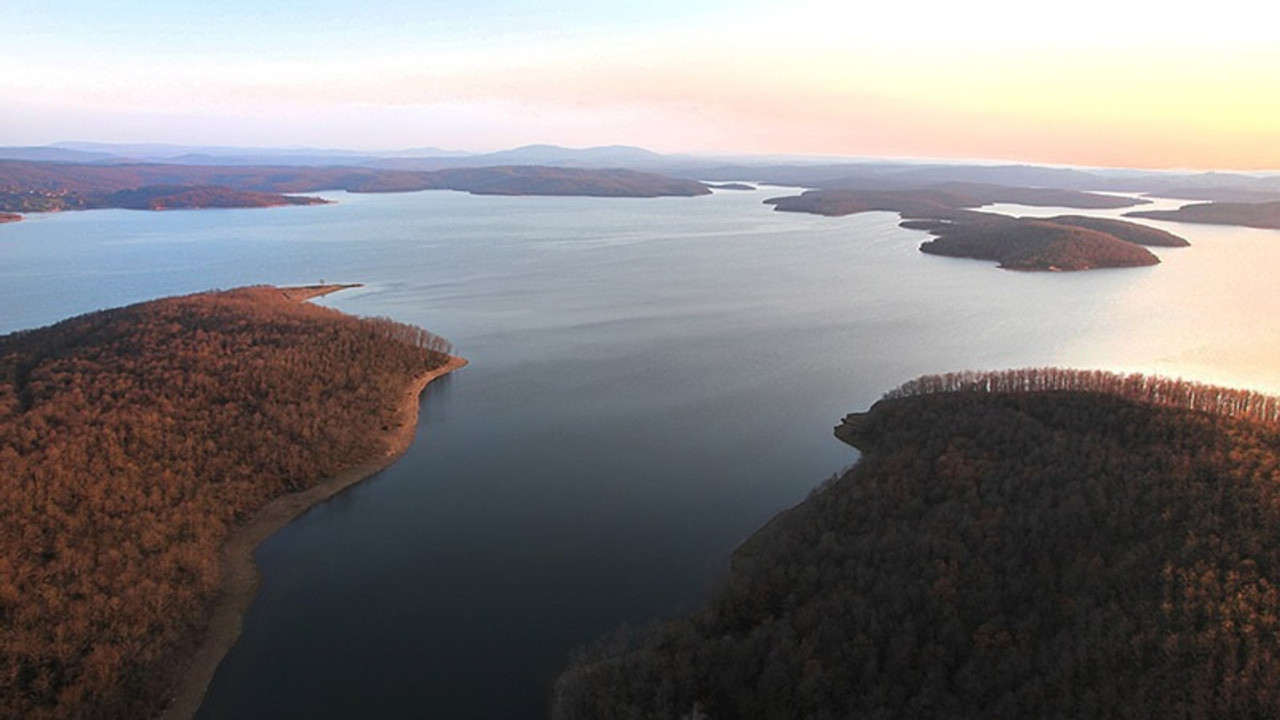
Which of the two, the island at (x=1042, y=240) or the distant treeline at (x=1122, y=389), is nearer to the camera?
the distant treeline at (x=1122, y=389)

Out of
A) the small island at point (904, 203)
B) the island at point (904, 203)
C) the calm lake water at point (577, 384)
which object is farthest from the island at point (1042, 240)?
the calm lake water at point (577, 384)

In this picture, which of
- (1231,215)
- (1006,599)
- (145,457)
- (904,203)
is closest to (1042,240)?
(904,203)

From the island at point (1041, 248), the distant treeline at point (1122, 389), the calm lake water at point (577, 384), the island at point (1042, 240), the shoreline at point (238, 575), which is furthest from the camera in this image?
the island at point (1042, 240)

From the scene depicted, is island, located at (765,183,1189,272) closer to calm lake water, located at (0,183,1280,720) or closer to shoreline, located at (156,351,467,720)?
calm lake water, located at (0,183,1280,720)

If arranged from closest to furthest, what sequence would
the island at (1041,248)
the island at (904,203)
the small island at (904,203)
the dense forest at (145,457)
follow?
the dense forest at (145,457) < the island at (1041,248) < the small island at (904,203) < the island at (904,203)

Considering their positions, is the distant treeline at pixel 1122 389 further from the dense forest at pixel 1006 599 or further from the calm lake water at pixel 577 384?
the dense forest at pixel 1006 599

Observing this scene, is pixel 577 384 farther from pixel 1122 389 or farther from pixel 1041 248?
pixel 1041 248

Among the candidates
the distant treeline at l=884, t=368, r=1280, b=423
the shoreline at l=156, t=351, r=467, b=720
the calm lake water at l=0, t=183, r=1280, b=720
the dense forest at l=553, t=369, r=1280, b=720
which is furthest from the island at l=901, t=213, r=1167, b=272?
the shoreline at l=156, t=351, r=467, b=720
